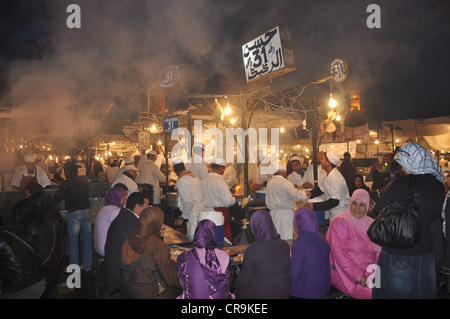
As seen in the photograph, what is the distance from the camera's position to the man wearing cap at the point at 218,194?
573 centimetres

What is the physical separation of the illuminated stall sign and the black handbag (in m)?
4.17

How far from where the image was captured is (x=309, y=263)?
306cm

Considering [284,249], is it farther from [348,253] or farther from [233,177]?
[233,177]

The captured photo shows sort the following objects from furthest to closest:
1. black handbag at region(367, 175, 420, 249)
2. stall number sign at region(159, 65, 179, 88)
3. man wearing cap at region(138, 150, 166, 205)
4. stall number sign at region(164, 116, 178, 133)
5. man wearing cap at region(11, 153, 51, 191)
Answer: stall number sign at region(159, 65, 179, 88) < man wearing cap at region(138, 150, 166, 205) < stall number sign at region(164, 116, 178, 133) < man wearing cap at region(11, 153, 51, 191) < black handbag at region(367, 175, 420, 249)

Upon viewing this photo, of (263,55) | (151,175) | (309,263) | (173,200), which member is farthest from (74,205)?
(263,55)

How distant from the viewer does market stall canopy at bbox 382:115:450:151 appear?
36.0 ft

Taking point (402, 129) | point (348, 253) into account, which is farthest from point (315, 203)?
point (402, 129)

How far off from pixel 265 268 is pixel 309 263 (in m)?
0.56

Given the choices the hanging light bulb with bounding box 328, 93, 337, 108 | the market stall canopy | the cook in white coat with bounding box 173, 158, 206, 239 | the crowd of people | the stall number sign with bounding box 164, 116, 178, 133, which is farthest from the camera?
the market stall canopy

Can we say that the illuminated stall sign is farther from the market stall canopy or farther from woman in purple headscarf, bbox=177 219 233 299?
the market stall canopy

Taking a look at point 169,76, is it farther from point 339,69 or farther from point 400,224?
point 400,224

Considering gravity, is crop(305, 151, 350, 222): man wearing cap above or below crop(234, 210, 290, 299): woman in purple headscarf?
above

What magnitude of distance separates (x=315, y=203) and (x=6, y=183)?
8.42 metres

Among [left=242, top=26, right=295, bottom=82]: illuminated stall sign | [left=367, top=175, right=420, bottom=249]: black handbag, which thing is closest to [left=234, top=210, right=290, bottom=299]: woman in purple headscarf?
[left=367, top=175, right=420, bottom=249]: black handbag
